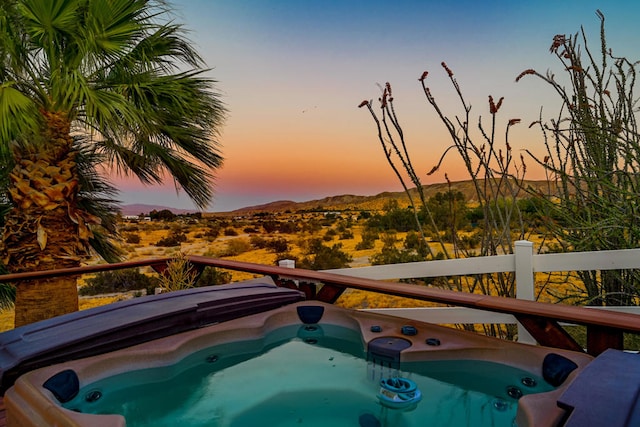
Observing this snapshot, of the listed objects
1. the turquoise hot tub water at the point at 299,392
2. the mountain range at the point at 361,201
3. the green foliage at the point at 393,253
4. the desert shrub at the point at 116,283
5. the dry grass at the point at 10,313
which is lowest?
the dry grass at the point at 10,313

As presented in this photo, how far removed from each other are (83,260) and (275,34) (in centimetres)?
440

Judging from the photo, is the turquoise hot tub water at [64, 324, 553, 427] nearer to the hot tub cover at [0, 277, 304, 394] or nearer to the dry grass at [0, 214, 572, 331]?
the hot tub cover at [0, 277, 304, 394]

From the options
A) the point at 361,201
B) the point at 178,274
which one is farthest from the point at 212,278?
the point at 361,201

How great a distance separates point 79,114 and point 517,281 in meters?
4.58

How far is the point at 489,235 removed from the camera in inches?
142

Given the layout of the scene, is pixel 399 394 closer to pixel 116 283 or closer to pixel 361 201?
pixel 116 283

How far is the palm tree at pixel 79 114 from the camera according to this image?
3623 mm

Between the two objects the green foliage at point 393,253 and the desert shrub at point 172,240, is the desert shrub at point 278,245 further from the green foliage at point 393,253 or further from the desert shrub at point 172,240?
the green foliage at point 393,253

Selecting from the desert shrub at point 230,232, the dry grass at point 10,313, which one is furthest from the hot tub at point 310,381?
the desert shrub at point 230,232

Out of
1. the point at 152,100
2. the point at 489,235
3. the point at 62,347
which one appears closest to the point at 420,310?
the point at 489,235

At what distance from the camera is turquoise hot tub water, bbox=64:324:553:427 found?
167 cm

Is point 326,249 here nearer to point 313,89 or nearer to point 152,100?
point 313,89

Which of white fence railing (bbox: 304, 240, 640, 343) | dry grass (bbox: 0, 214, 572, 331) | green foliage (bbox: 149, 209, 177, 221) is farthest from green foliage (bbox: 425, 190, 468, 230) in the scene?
green foliage (bbox: 149, 209, 177, 221)

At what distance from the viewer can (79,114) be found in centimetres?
449
